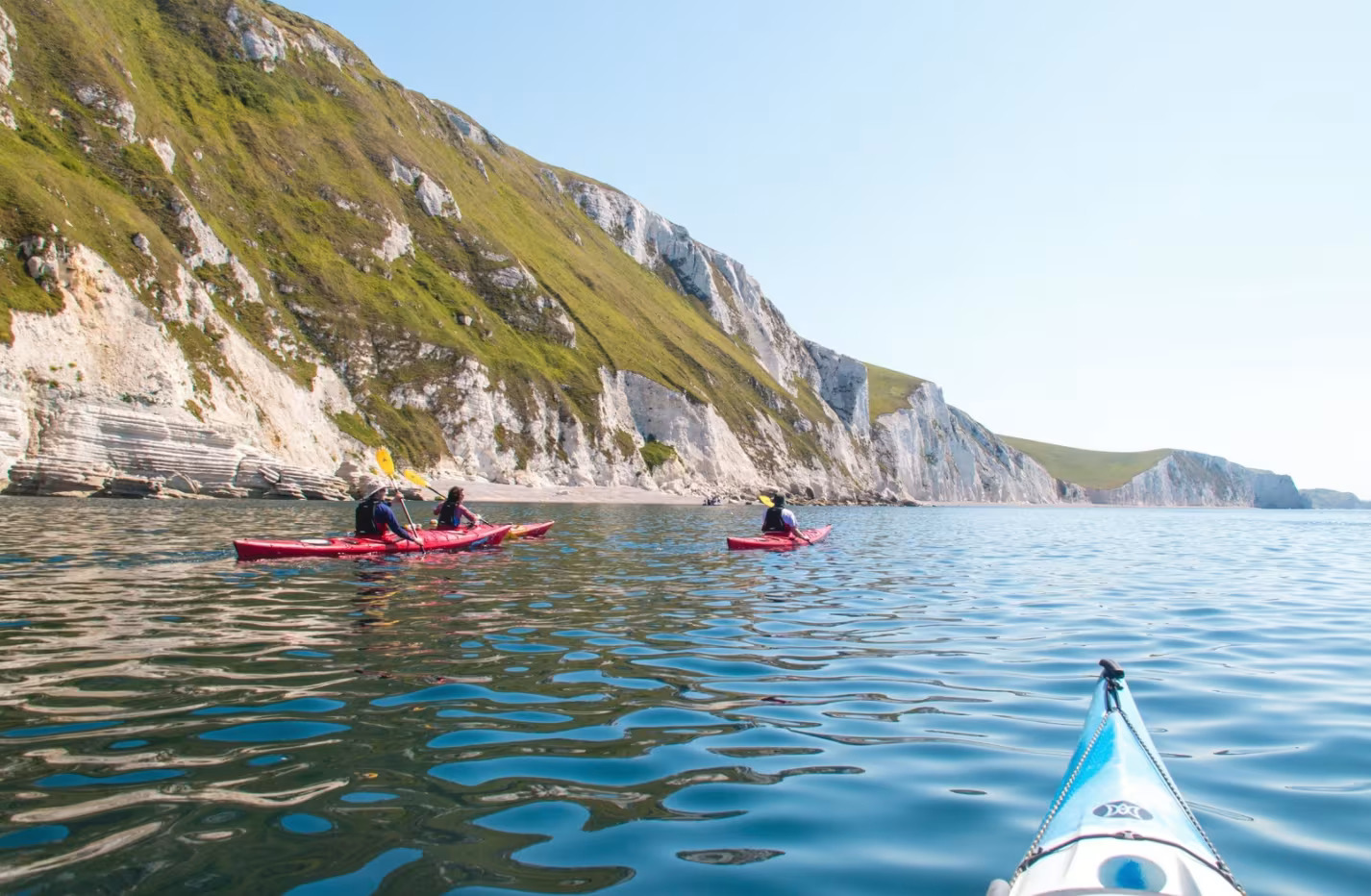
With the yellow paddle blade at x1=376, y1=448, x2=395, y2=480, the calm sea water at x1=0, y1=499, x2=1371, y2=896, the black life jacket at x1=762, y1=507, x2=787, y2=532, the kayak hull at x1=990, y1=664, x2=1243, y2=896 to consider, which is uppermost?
the yellow paddle blade at x1=376, y1=448, x2=395, y2=480

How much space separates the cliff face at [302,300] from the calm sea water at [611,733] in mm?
37256

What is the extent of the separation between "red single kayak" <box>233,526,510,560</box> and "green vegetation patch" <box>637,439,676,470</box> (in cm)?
6970

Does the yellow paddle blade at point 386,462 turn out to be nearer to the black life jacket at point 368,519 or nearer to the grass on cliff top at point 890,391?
the black life jacket at point 368,519

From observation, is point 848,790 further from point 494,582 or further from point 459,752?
point 494,582

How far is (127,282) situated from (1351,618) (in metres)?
63.7

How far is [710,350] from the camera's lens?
132m

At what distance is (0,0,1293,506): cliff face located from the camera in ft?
156

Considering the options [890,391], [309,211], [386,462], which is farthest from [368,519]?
[890,391]

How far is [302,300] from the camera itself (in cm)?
7494

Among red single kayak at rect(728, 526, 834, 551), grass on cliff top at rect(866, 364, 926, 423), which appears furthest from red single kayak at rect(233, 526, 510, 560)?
grass on cliff top at rect(866, 364, 926, 423)

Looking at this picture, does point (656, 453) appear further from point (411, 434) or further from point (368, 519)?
point (368, 519)

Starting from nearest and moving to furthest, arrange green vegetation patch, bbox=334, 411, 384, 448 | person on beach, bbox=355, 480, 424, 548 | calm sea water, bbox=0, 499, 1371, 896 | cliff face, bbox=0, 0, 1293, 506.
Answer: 1. calm sea water, bbox=0, 499, 1371, 896
2. person on beach, bbox=355, 480, 424, 548
3. cliff face, bbox=0, 0, 1293, 506
4. green vegetation patch, bbox=334, 411, 384, 448

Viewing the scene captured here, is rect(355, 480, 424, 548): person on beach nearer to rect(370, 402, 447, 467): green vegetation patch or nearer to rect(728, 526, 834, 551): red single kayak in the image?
rect(728, 526, 834, 551): red single kayak

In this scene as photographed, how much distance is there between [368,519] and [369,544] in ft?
2.42
